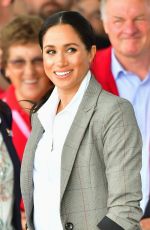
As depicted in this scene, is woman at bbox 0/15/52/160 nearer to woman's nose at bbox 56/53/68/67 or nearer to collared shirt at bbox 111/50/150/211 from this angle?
collared shirt at bbox 111/50/150/211

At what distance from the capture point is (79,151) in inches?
92.4

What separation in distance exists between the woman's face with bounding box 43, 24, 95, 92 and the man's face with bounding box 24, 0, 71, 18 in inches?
62.7

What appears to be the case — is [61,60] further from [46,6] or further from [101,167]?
[46,6]

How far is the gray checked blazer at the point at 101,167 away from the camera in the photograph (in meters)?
2.27

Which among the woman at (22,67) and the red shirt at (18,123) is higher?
the woman at (22,67)

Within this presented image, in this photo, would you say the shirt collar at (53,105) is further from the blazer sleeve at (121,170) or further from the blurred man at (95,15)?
the blurred man at (95,15)

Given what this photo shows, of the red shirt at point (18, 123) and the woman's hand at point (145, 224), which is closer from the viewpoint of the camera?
the woman's hand at point (145, 224)

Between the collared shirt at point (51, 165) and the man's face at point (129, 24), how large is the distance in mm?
1347

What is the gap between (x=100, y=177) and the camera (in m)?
2.31

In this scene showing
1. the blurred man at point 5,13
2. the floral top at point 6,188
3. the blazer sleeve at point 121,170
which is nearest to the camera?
the blazer sleeve at point 121,170

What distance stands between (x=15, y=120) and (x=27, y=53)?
1.39 feet

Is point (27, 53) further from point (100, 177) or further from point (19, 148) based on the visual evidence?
point (100, 177)

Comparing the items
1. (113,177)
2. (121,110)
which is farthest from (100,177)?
(121,110)

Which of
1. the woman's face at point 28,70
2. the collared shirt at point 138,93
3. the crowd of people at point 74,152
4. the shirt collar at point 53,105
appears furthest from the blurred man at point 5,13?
the shirt collar at point 53,105
